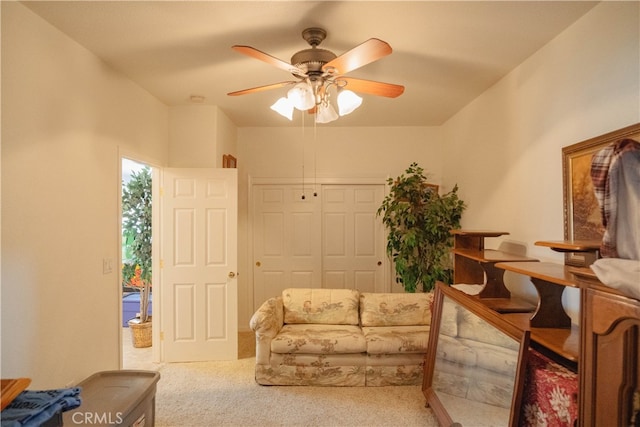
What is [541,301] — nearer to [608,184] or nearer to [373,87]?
[608,184]

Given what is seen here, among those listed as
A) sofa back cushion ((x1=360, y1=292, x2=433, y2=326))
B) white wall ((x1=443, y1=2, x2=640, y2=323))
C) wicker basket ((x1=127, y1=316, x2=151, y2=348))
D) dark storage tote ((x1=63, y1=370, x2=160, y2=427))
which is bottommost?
wicker basket ((x1=127, y1=316, x2=151, y2=348))

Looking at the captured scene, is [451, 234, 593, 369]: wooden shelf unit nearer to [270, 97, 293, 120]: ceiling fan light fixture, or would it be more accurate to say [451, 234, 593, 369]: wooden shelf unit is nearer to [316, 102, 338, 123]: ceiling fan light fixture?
[316, 102, 338, 123]: ceiling fan light fixture

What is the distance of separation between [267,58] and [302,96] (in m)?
0.29

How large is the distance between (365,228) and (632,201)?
3333 mm

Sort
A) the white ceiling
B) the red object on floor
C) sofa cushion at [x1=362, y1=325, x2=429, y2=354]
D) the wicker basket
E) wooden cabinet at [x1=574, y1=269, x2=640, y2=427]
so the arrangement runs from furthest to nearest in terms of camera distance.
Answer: the wicker basket, sofa cushion at [x1=362, y1=325, x2=429, y2=354], the white ceiling, the red object on floor, wooden cabinet at [x1=574, y1=269, x2=640, y2=427]

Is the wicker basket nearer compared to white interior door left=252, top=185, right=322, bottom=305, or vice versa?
the wicker basket

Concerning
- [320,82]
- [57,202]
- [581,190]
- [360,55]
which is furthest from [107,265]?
[581,190]

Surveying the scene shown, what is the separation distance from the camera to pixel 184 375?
2.88m

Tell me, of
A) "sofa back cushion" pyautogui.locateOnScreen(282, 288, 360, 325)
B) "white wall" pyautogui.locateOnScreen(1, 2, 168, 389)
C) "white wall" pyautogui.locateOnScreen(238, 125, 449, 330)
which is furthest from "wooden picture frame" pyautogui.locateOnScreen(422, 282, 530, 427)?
"white wall" pyautogui.locateOnScreen(1, 2, 168, 389)

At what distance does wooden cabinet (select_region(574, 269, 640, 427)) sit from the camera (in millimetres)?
822

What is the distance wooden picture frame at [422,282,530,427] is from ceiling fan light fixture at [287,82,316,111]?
1.62 m

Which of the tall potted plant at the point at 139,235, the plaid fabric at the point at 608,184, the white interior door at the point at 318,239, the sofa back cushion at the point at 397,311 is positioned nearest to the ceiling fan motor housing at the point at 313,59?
the plaid fabric at the point at 608,184

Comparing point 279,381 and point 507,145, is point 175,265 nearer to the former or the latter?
point 279,381

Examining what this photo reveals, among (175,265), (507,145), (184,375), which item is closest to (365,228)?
(507,145)
